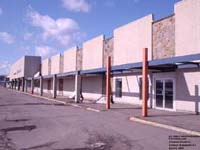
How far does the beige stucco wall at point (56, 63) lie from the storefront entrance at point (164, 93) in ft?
114

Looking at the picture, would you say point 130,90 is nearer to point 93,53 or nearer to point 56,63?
point 93,53

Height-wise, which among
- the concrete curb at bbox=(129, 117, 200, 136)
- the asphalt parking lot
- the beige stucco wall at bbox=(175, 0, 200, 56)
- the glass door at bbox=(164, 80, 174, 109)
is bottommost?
the asphalt parking lot

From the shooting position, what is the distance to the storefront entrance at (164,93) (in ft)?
77.4

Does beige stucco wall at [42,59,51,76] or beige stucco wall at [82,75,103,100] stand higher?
beige stucco wall at [42,59,51,76]

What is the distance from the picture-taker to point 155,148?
10547 mm

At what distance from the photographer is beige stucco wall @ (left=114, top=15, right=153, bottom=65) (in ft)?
89.4

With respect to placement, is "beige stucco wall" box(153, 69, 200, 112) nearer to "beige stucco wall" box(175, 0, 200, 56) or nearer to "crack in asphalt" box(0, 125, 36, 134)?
"beige stucco wall" box(175, 0, 200, 56)

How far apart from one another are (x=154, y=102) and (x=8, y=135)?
47.0ft

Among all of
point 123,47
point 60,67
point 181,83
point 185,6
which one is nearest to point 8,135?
point 181,83

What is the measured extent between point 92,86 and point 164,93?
17330 mm

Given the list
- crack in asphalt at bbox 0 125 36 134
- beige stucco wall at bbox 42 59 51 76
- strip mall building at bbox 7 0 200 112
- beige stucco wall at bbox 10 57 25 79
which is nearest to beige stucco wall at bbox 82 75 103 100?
strip mall building at bbox 7 0 200 112

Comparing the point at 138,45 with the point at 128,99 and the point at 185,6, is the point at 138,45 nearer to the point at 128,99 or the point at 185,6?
the point at 128,99

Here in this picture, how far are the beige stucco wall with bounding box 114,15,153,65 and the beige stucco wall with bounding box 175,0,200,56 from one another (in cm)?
400

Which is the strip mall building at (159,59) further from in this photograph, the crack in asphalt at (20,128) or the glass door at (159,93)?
the crack in asphalt at (20,128)
